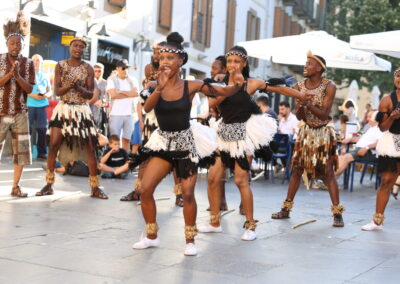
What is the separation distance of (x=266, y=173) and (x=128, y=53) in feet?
25.6

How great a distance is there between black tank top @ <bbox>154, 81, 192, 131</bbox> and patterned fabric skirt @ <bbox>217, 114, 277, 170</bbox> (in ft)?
3.39

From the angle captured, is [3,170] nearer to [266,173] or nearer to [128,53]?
[266,173]

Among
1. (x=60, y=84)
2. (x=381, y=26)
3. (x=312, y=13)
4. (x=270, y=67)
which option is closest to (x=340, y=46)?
(x=60, y=84)

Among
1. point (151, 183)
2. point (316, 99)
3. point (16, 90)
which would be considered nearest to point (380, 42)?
point (316, 99)

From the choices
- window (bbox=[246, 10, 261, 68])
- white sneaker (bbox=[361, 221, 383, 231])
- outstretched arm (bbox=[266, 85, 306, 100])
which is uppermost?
window (bbox=[246, 10, 261, 68])

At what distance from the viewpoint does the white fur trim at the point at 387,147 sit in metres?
8.16

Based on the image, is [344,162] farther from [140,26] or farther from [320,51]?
[140,26]

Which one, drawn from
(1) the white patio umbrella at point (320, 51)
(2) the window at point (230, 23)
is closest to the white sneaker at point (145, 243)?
(1) the white patio umbrella at point (320, 51)

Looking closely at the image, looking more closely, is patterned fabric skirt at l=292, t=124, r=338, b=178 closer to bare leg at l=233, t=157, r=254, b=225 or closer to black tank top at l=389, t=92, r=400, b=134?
black tank top at l=389, t=92, r=400, b=134

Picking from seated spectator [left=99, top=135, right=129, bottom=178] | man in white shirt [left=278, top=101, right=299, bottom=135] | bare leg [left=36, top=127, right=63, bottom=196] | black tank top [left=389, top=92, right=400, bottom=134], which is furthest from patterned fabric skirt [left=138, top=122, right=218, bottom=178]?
man in white shirt [left=278, top=101, right=299, bottom=135]

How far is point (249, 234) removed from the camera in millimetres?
7156

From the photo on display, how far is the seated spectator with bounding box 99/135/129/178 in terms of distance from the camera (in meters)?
12.3

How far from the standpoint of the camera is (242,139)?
24.5 ft

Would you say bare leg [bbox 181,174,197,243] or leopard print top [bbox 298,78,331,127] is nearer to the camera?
bare leg [bbox 181,174,197,243]
